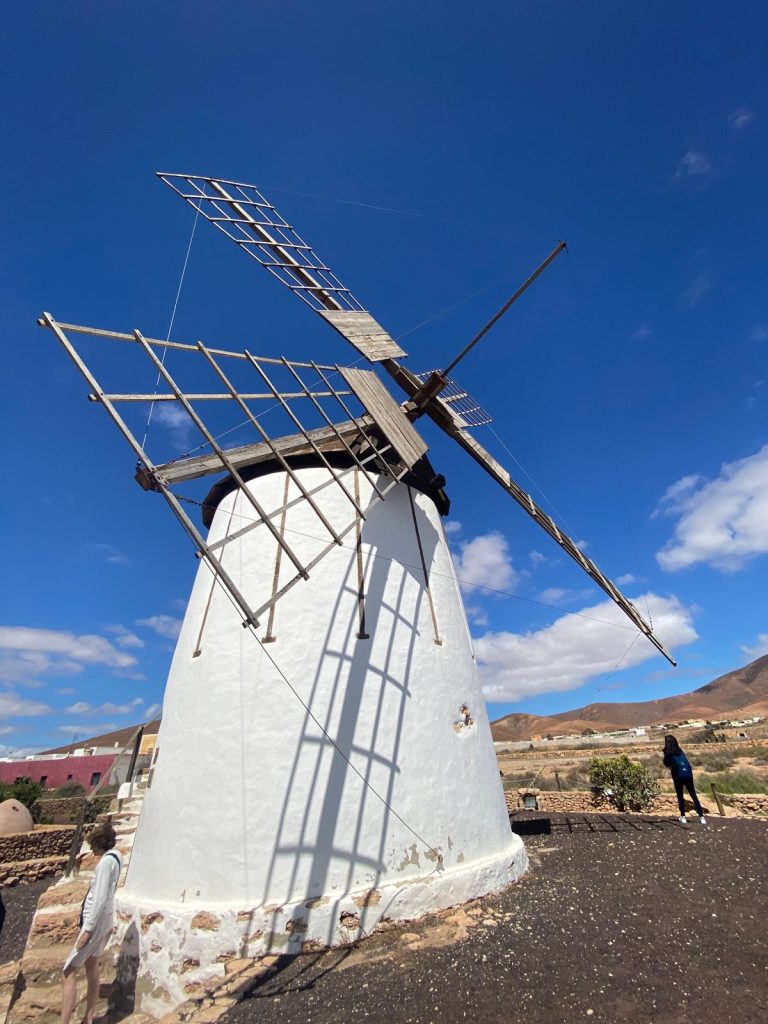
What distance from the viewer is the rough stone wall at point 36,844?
449 inches

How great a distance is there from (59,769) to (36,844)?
73.0 feet

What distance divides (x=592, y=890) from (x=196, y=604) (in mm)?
5908

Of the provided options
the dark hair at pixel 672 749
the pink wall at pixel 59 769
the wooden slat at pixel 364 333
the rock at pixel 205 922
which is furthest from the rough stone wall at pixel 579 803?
the pink wall at pixel 59 769

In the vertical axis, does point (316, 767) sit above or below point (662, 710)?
below

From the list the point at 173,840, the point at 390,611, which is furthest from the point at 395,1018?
the point at 390,611

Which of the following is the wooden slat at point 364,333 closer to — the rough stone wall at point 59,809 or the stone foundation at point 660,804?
the stone foundation at point 660,804

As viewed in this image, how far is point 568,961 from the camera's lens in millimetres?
3914

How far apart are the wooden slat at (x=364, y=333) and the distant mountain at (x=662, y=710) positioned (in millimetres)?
61063

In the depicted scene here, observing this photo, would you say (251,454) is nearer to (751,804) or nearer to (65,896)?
(65,896)

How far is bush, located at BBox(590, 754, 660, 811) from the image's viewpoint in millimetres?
10594

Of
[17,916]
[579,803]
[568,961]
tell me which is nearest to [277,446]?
[568,961]

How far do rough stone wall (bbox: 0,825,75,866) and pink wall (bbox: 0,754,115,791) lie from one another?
1903 cm

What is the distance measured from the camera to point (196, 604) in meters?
6.75

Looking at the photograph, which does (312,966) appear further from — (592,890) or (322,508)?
(322,508)
